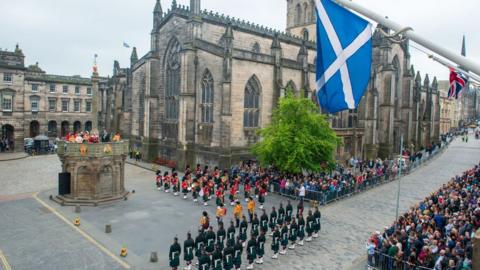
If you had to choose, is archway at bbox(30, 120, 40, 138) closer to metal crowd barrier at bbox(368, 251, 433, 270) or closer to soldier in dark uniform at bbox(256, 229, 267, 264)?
soldier in dark uniform at bbox(256, 229, 267, 264)

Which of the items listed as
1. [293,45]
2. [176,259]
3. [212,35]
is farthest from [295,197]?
[293,45]

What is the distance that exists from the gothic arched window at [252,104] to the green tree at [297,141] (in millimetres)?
6600

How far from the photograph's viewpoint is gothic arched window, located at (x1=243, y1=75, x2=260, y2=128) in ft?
110

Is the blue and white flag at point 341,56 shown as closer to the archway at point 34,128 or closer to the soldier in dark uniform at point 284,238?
the soldier in dark uniform at point 284,238

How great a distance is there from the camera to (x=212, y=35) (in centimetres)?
3659

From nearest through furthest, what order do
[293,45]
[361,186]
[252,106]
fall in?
[361,186] → [252,106] → [293,45]

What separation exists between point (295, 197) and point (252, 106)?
38.9ft

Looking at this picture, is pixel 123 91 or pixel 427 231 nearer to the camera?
pixel 427 231

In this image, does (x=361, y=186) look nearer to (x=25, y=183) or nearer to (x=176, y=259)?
(x=176, y=259)

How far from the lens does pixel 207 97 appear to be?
3428cm

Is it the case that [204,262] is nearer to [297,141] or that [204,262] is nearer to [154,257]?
[154,257]

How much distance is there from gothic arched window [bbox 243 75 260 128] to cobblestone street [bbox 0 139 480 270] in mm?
10047

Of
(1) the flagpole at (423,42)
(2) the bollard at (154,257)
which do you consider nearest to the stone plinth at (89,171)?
(2) the bollard at (154,257)

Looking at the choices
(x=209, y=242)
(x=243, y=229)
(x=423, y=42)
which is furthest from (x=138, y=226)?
(x=423, y=42)
